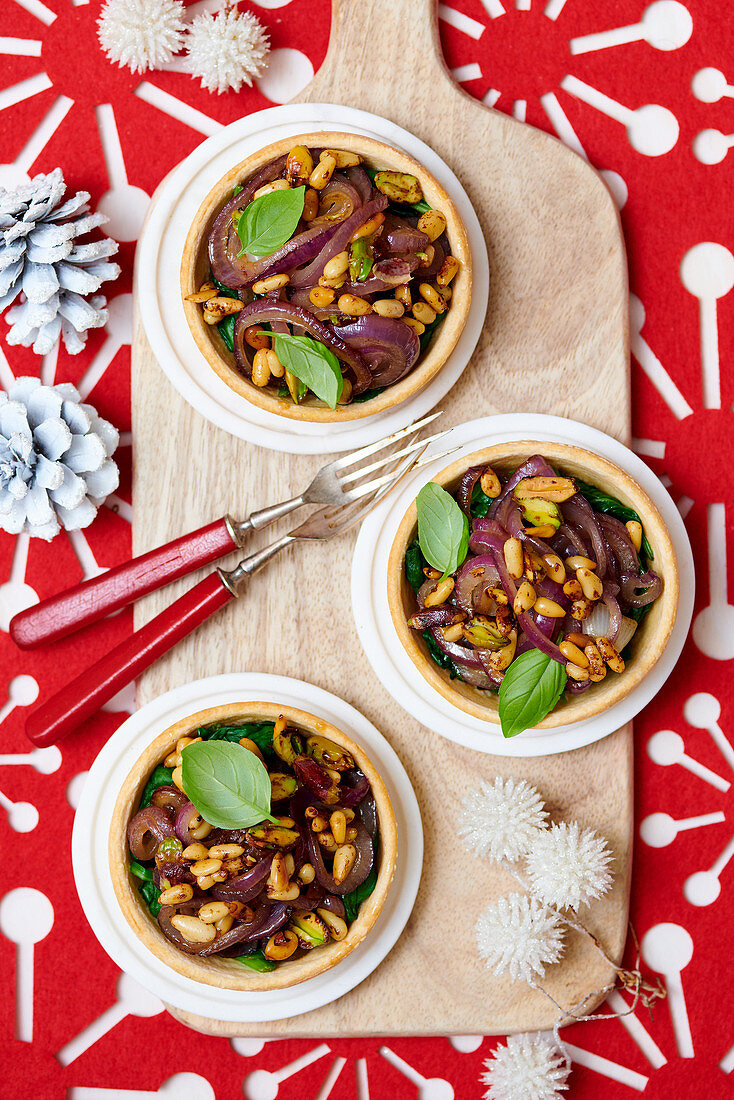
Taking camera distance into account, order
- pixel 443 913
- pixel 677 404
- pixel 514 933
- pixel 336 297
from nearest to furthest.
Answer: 1. pixel 336 297
2. pixel 514 933
3. pixel 443 913
4. pixel 677 404

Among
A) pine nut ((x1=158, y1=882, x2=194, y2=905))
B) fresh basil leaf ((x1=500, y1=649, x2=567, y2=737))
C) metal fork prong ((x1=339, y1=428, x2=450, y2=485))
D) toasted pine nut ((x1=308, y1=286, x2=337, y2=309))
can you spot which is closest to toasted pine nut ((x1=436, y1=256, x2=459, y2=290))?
toasted pine nut ((x1=308, y1=286, x2=337, y2=309))

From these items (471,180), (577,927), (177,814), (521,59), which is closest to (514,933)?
(577,927)

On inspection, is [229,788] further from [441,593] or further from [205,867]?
[441,593]

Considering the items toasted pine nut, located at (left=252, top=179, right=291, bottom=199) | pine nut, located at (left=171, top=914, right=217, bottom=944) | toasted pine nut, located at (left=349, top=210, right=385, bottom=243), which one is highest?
toasted pine nut, located at (left=252, top=179, right=291, bottom=199)

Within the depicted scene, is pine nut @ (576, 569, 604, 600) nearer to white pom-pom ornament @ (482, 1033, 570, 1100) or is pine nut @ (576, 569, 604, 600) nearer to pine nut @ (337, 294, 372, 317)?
pine nut @ (337, 294, 372, 317)

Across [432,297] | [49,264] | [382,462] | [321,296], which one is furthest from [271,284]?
[49,264]

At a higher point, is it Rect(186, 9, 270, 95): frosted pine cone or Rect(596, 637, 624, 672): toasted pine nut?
Rect(186, 9, 270, 95): frosted pine cone

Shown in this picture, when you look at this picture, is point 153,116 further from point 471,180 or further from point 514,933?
point 514,933
